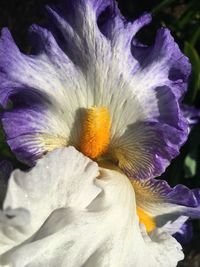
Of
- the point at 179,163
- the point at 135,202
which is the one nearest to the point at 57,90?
the point at 135,202

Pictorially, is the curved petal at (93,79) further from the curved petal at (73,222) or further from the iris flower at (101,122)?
the curved petal at (73,222)

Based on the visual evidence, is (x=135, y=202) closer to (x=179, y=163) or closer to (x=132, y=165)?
(x=132, y=165)

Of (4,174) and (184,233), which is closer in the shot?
(4,174)

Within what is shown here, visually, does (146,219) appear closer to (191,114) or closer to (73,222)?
(73,222)

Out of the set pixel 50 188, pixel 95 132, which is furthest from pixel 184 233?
pixel 50 188

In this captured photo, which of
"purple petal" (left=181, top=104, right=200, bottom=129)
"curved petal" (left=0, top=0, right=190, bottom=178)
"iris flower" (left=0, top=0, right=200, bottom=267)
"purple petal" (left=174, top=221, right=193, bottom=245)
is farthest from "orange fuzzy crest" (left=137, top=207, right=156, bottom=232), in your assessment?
"purple petal" (left=181, top=104, right=200, bottom=129)
